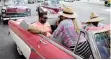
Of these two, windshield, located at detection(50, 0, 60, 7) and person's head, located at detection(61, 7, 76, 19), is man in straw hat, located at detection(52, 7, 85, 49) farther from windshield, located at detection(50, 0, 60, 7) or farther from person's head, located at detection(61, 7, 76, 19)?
windshield, located at detection(50, 0, 60, 7)

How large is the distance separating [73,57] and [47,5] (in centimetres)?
1365

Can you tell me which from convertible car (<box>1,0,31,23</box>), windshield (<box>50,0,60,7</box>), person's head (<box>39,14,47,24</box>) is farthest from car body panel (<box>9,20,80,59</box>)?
windshield (<box>50,0,60,7</box>)

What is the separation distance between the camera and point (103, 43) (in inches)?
139

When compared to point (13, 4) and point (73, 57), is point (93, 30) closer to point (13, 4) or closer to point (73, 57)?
point (73, 57)

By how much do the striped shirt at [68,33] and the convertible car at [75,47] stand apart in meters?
0.16

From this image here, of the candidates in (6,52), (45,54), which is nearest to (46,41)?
(45,54)

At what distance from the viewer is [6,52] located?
7.19 meters

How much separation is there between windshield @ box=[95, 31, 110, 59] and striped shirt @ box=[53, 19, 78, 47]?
874 mm

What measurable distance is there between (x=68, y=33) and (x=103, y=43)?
1.02m

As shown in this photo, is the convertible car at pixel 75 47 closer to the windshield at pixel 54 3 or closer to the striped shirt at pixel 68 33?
the striped shirt at pixel 68 33

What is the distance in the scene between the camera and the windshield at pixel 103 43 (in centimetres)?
347

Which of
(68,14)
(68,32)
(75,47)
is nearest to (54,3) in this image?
(68,14)

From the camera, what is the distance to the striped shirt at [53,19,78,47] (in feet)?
14.5

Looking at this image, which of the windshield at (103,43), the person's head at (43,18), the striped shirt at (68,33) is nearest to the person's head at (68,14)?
the striped shirt at (68,33)
